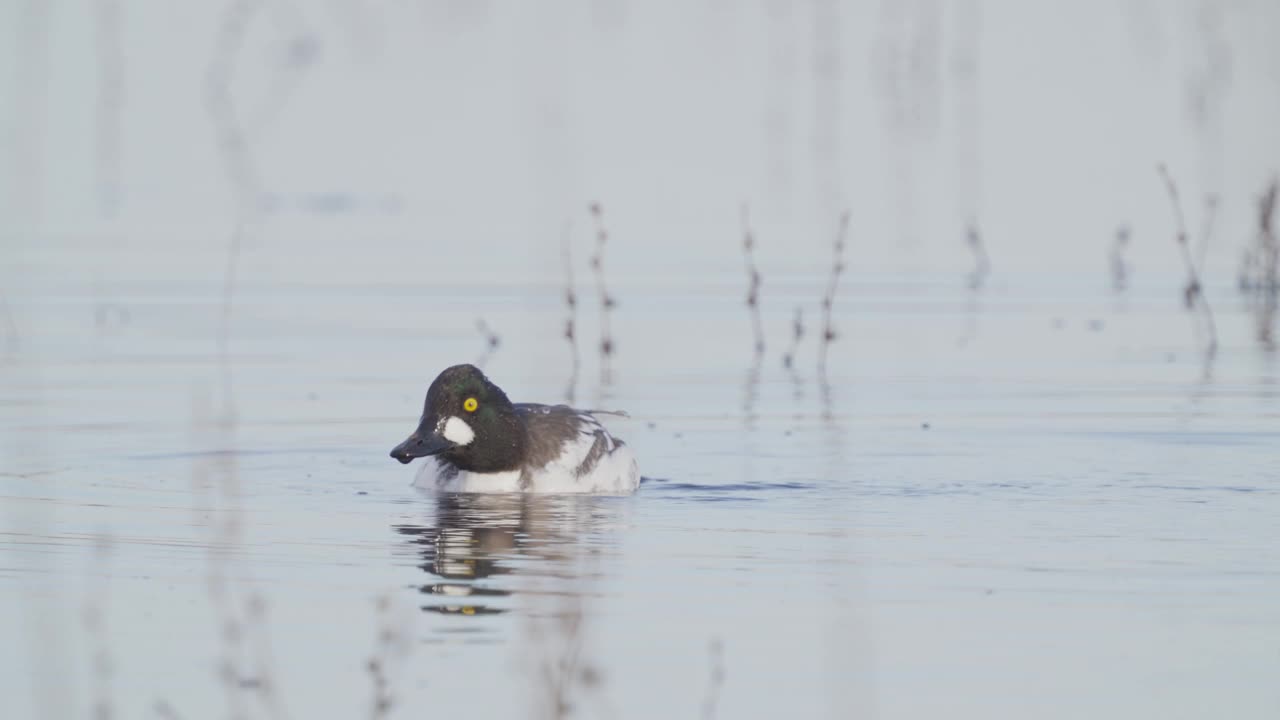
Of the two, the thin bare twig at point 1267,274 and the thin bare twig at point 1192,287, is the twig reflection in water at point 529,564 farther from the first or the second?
the thin bare twig at point 1267,274

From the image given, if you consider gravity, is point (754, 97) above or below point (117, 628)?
above

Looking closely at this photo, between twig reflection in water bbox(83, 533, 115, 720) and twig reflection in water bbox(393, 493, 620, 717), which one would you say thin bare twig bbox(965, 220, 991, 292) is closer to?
twig reflection in water bbox(393, 493, 620, 717)

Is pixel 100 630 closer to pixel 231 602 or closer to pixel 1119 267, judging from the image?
pixel 231 602

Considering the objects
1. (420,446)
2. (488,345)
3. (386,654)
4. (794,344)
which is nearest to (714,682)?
(386,654)

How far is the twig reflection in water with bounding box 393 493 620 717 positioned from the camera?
8430mm

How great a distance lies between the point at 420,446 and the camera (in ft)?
45.1

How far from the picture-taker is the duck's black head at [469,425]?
13.9 m

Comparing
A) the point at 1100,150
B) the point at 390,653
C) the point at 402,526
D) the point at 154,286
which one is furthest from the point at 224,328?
the point at 1100,150

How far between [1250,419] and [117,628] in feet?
28.7

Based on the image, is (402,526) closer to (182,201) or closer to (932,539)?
(932,539)

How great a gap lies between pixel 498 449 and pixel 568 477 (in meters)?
0.43

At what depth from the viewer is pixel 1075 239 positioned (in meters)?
28.4

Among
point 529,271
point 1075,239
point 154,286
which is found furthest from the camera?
point 1075,239

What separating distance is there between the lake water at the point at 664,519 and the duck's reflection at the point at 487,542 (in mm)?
39
